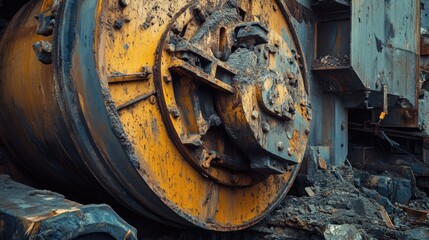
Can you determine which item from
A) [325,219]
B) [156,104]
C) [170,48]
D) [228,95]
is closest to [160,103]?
[156,104]

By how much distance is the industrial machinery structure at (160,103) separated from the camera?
7.43 ft

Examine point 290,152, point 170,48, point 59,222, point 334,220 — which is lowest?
point 334,220

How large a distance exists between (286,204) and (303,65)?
1.00 metres

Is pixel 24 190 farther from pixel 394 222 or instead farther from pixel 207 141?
pixel 394 222

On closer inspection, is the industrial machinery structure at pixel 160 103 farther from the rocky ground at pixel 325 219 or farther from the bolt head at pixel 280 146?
the rocky ground at pixel 325 219

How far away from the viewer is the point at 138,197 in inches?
96.2

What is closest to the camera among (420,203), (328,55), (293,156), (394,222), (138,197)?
(138,197)

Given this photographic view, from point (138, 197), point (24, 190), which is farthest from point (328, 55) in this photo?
point (24, 190)

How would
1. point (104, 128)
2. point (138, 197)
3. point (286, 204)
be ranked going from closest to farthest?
point (104, 128) < point (138, 197) < point (286, 204)

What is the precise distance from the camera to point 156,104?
2.52 metres

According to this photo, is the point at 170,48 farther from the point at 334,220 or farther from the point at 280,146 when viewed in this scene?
the point at 334,220

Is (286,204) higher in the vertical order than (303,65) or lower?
lower

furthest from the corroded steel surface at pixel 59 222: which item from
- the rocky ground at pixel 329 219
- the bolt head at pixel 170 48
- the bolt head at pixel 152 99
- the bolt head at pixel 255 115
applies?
the rocky ground at pixel 329 219

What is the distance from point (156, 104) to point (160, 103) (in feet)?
0.07
